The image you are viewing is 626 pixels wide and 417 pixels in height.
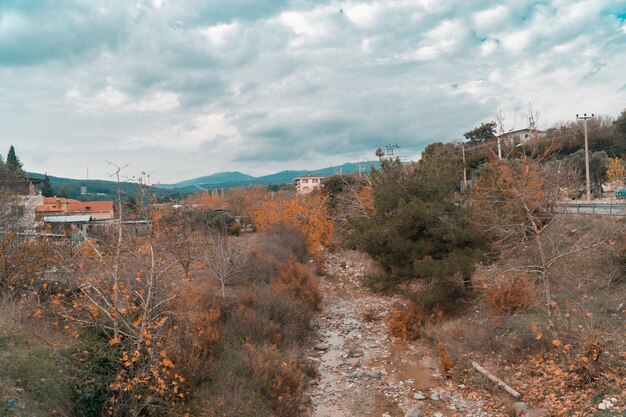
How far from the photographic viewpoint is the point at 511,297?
544 inches

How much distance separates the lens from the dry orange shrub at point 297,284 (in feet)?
58.4

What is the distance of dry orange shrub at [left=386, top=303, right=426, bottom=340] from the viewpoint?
14773mm

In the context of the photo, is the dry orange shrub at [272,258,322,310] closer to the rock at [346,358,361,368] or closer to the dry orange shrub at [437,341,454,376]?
the rock at [346,358,361,368]

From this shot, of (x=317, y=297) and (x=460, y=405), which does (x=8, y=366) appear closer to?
(x=460, y=405)

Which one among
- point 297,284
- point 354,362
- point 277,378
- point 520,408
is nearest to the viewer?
point 520,408

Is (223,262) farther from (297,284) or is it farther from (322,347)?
(322,347)

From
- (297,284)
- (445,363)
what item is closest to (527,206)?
(445,363)

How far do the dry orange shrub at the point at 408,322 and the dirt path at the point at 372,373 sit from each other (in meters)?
0.35

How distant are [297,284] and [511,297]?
8798mm

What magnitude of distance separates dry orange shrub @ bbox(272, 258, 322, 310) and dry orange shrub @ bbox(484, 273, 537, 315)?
7322mm

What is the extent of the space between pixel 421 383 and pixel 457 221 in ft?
18.9

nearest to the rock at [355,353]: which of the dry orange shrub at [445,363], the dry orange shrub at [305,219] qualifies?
the dry orange shrub at [445,363]

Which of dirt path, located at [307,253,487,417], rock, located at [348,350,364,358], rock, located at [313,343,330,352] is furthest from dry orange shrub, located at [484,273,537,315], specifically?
rock, located at [313,343,330,352]

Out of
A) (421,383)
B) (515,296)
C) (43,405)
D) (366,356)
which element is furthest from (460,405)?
(43,405)
